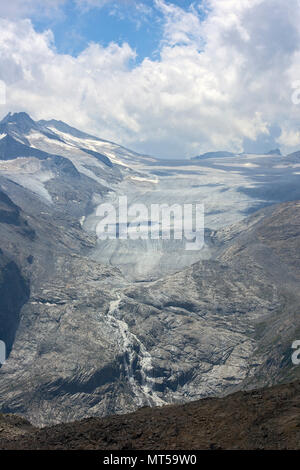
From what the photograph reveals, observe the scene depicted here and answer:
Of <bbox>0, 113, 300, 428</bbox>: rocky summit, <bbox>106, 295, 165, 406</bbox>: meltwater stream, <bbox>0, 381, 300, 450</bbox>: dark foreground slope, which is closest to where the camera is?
<bbox>0, 381, 300, 450</bbox>: dark foreground slope

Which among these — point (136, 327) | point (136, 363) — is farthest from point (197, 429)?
point (136, 327)

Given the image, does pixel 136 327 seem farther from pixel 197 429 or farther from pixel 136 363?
pixel 197 429

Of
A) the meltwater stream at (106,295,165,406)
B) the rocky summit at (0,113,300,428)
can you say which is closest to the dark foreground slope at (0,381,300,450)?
the rocky summit at (0,113,300,428)

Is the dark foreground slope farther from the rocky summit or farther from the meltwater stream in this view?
the meltwater stream

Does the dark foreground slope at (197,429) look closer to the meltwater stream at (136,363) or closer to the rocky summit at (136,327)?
the rocky summit at (136,327)
